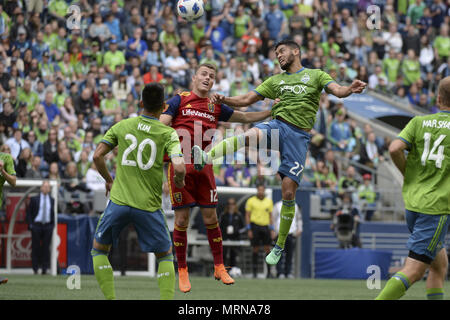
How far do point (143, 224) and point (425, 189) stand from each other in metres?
3.16

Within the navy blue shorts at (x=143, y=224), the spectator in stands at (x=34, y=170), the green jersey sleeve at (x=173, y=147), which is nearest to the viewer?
the green jersey sleeve at (x=173, y=147)

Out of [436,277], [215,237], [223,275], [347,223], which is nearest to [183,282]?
[223,275]

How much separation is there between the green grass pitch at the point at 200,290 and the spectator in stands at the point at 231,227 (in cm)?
233

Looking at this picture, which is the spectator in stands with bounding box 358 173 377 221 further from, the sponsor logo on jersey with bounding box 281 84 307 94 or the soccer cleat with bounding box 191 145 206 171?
the soccer cleat with bounding box 191 145 206 171

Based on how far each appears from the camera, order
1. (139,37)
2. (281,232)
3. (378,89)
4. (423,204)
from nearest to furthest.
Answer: (423,204) → (281,232) → (139,37) → (378,89)

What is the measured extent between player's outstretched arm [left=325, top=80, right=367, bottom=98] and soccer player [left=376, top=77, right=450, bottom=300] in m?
1.45

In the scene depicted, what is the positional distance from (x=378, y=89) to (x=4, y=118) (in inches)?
550

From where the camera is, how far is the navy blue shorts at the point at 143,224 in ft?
31.7

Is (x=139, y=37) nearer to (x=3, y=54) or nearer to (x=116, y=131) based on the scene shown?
(x=3, y=54)

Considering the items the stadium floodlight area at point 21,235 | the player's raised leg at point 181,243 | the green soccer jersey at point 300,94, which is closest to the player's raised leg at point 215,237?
the player's raised leg at point 181,243

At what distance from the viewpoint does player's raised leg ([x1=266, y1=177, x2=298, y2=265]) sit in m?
12.0

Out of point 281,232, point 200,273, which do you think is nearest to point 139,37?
Result: point 200,273

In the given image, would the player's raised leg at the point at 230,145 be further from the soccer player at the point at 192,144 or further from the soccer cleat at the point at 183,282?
the soccer cleat at the point at 183,282

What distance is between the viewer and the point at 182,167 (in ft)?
30.7
